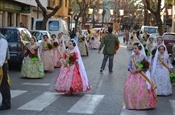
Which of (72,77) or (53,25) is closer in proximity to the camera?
(72,77)

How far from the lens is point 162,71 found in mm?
10641

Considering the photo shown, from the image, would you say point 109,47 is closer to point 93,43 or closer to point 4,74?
point 4,74

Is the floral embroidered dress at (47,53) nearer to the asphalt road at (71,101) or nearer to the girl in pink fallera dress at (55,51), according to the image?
the girl in pink fallera dress at (55,51)

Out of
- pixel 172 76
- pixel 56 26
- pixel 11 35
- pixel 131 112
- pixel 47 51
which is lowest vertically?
pixel 131 112

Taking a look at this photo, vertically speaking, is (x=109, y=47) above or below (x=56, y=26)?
below

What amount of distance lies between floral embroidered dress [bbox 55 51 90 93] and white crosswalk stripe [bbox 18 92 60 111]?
274 mm

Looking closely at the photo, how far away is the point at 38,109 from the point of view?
8.56 m

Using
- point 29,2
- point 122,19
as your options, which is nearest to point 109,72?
point 29,2

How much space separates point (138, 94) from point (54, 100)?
82.7 inches

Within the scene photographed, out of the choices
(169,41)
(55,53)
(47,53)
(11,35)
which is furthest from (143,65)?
(169,41)

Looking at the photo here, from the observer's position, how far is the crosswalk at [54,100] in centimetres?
856

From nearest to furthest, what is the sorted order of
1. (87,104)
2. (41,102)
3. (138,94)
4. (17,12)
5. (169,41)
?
1. (138,94)
2. (87,104)
3. (41,102)
4. (169,41)
5. (17,12)

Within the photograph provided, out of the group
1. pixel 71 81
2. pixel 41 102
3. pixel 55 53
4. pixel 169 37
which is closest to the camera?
pixel 41 102

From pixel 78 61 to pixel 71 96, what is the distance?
900 mm
